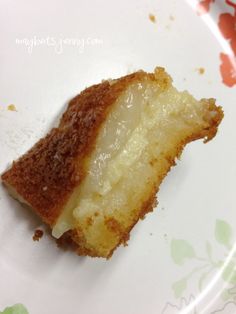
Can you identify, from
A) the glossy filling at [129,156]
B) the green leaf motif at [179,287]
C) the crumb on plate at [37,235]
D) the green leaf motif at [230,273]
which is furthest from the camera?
the green leaf motif at [230,273]

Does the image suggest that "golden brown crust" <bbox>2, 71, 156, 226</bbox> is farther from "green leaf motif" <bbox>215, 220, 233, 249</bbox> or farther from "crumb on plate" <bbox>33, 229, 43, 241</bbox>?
"green leaf motif" <bbox>215, 220, 233, 249</bbox>

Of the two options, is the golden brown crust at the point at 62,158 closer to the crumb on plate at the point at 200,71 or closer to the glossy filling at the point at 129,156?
the glossy filling at the point at 129,156

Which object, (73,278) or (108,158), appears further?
(73,278)

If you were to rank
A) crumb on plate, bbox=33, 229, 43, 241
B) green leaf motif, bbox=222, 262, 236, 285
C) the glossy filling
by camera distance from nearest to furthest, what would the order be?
the glossy filling
crumb on plate, bbox=33, 229, 43, 241
green leaf motif, bbox=222, 262, 236, 285

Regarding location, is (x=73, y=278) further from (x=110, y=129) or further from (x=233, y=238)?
(x=233, y=238)

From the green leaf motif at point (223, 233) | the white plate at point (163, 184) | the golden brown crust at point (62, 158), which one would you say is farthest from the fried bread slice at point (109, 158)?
the green leaf motif at point (223, 233)

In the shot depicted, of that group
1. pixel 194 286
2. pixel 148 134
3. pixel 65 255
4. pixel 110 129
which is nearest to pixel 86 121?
pixel 110 129

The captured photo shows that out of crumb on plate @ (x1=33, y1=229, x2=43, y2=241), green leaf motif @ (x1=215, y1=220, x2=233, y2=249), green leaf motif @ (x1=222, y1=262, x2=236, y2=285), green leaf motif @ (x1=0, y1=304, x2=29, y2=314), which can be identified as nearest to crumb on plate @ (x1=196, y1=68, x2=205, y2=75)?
green leaf motif @ (x1=215, y1=220, x2=233, y2=249)
